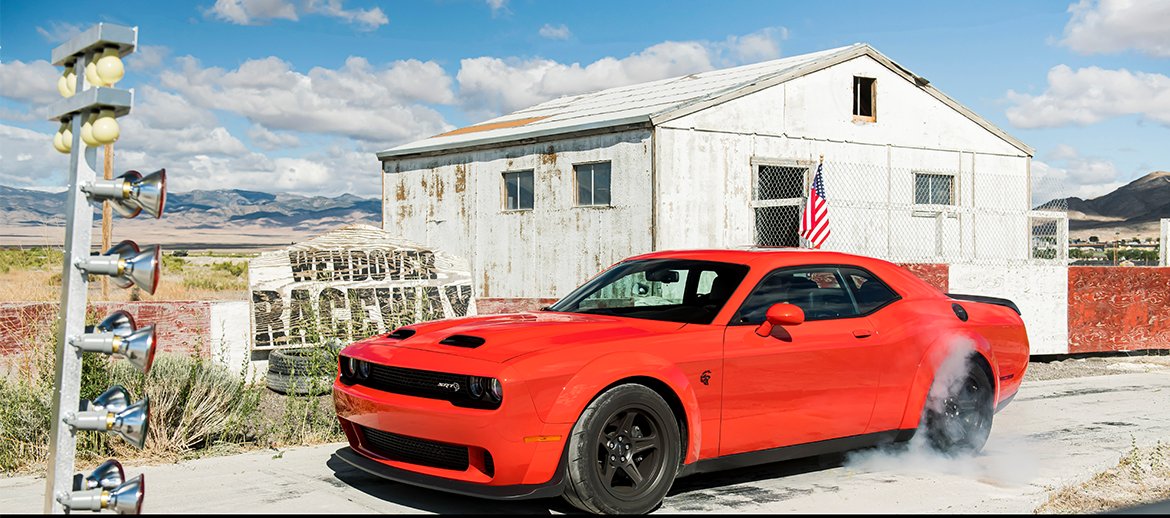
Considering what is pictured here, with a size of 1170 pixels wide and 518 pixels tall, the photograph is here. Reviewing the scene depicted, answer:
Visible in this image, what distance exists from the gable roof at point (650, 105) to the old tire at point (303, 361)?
7019 millimetres

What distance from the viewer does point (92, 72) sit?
362cm


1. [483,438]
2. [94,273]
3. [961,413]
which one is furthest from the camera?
[961,413]

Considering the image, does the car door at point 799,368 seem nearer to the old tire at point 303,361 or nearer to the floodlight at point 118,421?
the floodlight at point 118,421

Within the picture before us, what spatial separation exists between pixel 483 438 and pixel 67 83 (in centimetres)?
242

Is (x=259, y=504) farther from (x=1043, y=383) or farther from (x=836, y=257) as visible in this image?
(x=1043, y=383)

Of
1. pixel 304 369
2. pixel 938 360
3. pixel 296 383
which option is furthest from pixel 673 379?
pixel 304 369

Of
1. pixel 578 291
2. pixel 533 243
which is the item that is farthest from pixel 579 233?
pixel 578 291

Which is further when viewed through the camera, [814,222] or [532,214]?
[532,214]

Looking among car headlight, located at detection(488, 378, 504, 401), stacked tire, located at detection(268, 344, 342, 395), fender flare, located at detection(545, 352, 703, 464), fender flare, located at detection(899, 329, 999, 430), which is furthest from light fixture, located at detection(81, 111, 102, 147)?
fender flare, located at detection(899, 329, 999, 430)

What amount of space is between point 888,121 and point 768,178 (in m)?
3.17

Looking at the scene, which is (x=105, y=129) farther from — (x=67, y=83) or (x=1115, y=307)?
(x=1115, y=307)

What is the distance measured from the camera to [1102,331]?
1348cm

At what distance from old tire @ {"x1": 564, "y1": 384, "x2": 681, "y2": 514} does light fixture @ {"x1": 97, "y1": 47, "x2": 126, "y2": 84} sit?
2594mm

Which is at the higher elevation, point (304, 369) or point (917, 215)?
point (917, 215)
